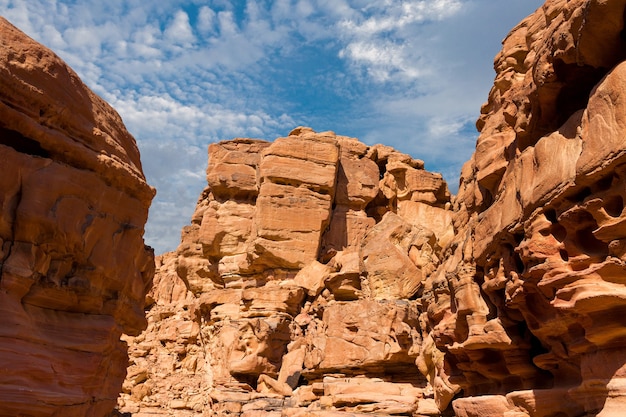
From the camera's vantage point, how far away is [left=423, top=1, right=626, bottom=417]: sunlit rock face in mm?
6918

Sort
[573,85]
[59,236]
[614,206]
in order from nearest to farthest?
1. [614,206]
2. [59,236]
3. [573,85]

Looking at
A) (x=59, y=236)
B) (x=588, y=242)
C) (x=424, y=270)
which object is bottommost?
(x=59, y=236)

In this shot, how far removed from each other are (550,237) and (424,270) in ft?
56.7

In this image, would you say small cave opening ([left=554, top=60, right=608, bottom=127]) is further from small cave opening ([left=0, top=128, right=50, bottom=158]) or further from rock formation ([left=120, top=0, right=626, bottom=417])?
small cave opening ([left=0, top=128, right=50, bottom=158])

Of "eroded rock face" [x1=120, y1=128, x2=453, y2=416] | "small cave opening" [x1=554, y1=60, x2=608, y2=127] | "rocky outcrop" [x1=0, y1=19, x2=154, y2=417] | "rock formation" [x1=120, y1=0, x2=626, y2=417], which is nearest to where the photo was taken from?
"rocky outcrop" [x1=0, y1=19, x2=154, y2=417]

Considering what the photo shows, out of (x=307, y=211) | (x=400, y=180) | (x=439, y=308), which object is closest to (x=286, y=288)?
(x=307, y=211)

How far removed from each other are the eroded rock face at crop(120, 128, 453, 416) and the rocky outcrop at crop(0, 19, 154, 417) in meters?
12.9

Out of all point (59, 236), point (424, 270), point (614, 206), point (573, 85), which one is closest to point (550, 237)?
point (614, 206)

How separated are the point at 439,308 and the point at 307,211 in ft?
61.9

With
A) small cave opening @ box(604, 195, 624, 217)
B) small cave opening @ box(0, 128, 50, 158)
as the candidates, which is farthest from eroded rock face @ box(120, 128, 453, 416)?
small cave opening @ box(0, 128, 50, 158)

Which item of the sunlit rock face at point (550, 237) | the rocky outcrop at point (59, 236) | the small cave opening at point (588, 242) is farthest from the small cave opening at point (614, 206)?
the rocky outcrop at point (59, 236)

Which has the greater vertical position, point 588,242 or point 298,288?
point 298,288

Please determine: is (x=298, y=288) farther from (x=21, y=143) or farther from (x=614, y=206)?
(x=614, y=206)

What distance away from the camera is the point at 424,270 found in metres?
25.0
